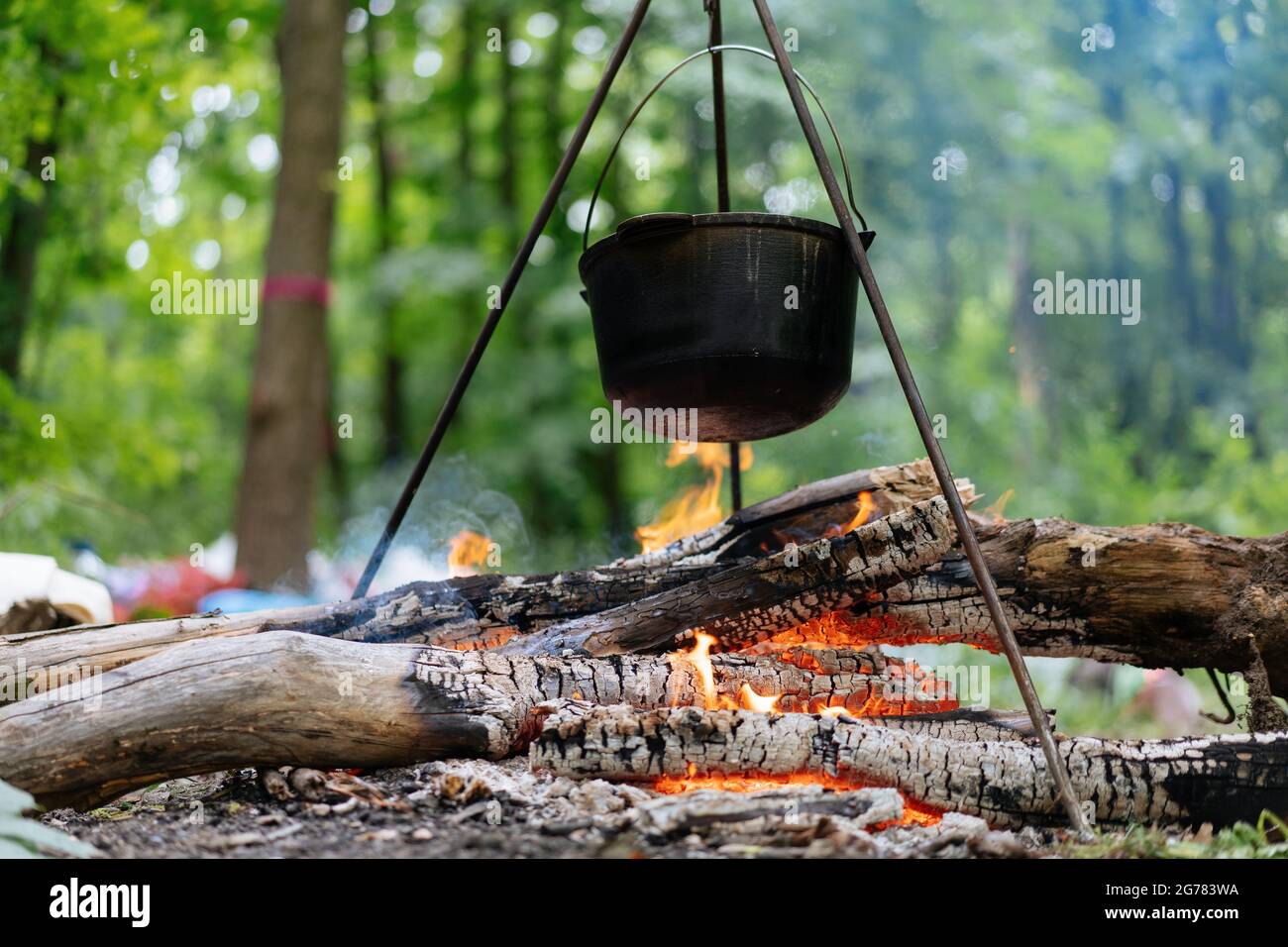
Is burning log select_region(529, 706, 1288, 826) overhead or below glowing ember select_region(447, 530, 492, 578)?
below

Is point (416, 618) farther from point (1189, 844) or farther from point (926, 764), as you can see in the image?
point (1189, 844)

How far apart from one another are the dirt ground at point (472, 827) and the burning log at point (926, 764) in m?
0.09

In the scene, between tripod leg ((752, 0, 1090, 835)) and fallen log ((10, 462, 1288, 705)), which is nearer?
tripod leg ((752, 0, 1090, 835))

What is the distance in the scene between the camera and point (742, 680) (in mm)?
3039

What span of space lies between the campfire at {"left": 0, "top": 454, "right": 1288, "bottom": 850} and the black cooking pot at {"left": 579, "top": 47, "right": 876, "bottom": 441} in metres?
0.51

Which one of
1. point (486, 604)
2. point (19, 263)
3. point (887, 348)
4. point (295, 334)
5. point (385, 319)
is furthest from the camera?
point (385, 319)

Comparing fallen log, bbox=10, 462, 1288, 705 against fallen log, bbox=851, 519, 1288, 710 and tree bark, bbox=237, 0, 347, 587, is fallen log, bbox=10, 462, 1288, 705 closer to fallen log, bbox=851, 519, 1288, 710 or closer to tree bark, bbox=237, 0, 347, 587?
fallen log, bbox=851, 519, 1288, 710

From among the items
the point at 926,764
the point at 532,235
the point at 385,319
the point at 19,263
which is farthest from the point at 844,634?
the point at 385,319

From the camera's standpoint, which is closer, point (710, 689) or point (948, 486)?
point (948, 486)

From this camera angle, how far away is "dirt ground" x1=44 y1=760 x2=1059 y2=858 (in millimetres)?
2150

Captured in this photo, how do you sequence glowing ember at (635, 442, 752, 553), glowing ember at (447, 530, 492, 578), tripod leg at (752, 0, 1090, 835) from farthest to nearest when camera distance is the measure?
1. glowing ember at (635, 442, 752, 553)
2. glowing ember at (447, 530, 492, 578)
3. tripod leg at (752, 0, 1090, 835)

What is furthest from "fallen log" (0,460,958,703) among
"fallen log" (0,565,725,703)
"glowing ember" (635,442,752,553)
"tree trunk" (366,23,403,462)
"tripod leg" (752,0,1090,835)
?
"tree trunk" (366,23,403,462)

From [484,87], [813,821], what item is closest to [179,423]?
[484,87]

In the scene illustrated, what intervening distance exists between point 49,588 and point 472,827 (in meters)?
2.36
